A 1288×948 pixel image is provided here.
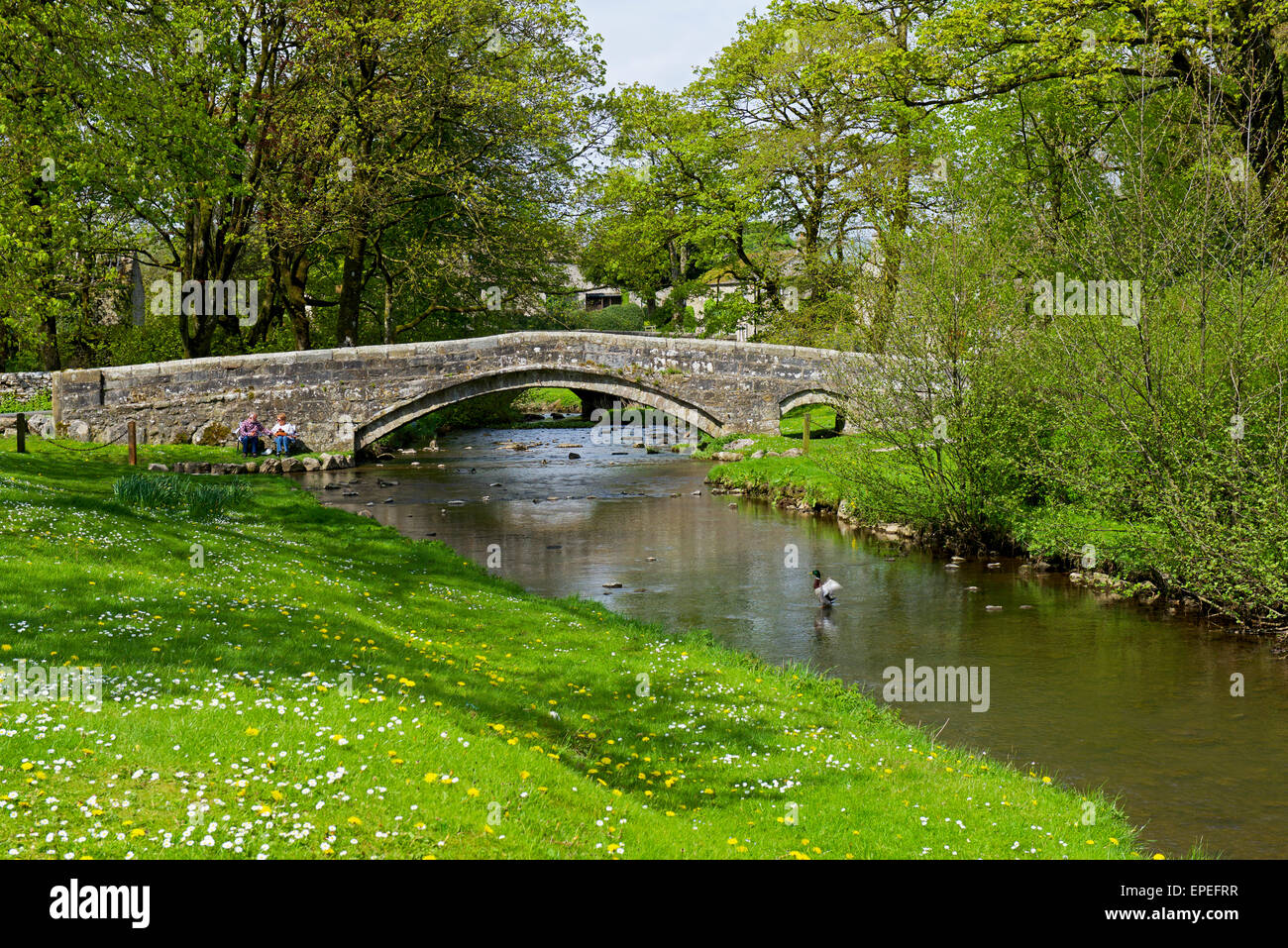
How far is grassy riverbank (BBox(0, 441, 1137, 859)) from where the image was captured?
5918mm

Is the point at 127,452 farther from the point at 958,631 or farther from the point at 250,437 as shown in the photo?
the point at 958,631

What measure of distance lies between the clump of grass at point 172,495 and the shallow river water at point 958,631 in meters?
4.74

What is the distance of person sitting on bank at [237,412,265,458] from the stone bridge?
0.61 meters

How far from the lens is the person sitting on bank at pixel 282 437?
3172 cm

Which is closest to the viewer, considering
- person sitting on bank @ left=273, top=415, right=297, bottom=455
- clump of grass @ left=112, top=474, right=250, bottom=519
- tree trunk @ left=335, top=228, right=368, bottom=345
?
clump of grass @ left=112, top=474, right=250, bottom=519

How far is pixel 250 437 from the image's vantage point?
103 ft

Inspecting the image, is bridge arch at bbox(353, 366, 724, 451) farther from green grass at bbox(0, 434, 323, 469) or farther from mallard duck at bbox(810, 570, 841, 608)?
mallard duck at bbox(810, 570, 841, 608)

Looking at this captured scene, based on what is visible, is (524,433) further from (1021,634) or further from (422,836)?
(422,836)

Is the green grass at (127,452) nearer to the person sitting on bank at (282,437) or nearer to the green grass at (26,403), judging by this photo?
the person sitting on bank at (282,437)

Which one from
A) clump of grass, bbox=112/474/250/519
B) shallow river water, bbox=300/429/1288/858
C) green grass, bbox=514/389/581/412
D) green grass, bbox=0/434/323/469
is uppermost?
green grass, bbox=514/389/581/412

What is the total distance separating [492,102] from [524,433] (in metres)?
17.9

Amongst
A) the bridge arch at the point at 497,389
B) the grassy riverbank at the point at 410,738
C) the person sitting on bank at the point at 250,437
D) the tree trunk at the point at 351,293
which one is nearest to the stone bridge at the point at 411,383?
the bridge arch at the point at 497,389

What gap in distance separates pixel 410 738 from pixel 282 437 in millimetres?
26411

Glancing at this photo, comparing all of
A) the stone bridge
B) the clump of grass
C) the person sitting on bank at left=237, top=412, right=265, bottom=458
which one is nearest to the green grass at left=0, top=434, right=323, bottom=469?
the person sitting on bank at left=237, top=412, right=265, bottom=458
